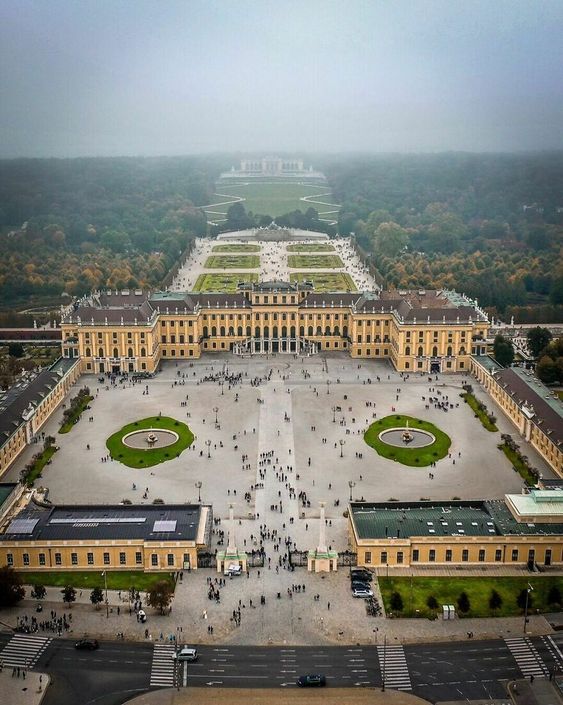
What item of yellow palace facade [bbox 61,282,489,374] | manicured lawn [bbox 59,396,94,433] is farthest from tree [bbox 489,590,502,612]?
yellow palace facade [bbox 61,282,489,374]

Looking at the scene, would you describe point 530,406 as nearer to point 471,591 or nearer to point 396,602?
point 471,591

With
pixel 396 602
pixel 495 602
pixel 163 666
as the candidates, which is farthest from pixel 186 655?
pixel 495 602

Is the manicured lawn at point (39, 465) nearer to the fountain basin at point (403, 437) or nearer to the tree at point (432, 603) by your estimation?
the fountain basin at point (403, 437)

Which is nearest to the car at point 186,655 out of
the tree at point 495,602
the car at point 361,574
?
the car at point 361,574

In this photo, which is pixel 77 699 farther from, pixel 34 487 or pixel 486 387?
pixel 486 387

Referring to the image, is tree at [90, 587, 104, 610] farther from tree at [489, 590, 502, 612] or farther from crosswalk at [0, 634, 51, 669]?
tree at [489, 590, 502, 612]

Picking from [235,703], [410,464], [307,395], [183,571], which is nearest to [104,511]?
[183,571]
